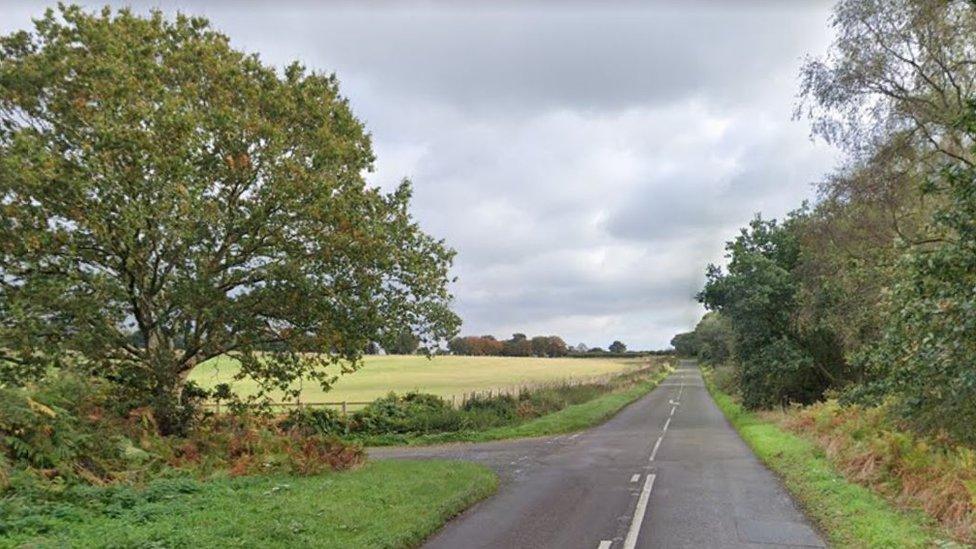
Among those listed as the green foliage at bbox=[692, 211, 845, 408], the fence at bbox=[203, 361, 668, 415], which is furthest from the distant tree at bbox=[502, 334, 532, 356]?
the green foliage at bbox=[692, 211, 845, 408]

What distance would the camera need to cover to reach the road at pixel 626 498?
Answer: 9.73m

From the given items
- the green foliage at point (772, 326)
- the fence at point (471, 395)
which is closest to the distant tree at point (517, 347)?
the fence at point (471, 395)

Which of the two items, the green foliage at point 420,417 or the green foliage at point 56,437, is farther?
the green foliage at point 420,417

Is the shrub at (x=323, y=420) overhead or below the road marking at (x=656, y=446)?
overhead

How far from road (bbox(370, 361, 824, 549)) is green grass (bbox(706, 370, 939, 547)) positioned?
0.38 meters

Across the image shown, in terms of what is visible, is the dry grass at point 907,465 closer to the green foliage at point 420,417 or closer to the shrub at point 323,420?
the green foliage at point 420,417

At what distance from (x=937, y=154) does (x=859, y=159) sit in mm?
1719

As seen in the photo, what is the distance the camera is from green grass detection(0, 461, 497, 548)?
26.5 feet

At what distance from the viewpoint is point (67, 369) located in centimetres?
1469

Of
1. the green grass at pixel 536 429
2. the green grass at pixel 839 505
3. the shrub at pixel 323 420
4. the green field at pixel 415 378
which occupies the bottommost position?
the green grass at pixel 839 505

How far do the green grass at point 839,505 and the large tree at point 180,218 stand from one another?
9.77 m

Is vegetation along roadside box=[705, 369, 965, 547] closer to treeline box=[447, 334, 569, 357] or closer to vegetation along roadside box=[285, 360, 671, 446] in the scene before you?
vegetation along roadside box=[285, 360, 671, 446]

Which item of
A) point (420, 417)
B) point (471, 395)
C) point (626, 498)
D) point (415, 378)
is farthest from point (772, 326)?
point (415, 378)

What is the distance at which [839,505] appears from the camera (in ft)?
38.1
